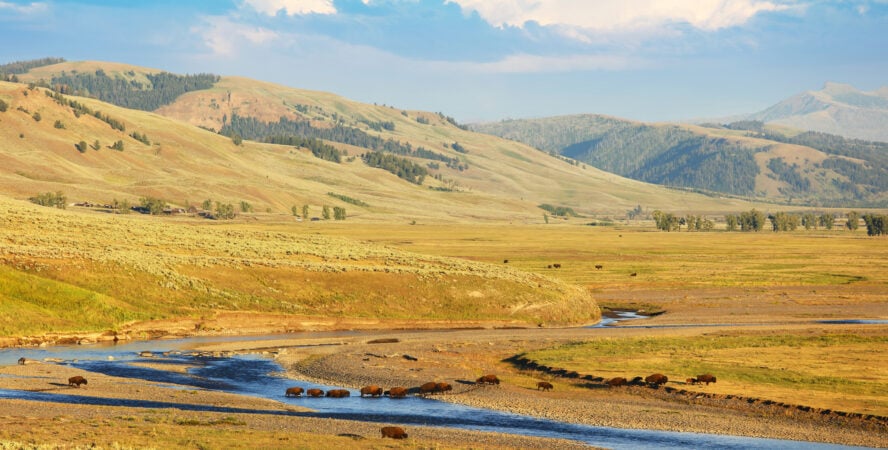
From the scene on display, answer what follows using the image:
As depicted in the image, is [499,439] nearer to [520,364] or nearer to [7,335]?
[520,364]

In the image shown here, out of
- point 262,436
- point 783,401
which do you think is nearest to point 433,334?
point 783,401

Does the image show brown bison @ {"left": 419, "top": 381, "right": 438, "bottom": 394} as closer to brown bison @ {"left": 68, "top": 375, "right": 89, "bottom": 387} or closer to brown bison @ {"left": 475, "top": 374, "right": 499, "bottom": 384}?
brown bison @ {"left": 475, "top": 374, "right": 499, "bottom": 384}

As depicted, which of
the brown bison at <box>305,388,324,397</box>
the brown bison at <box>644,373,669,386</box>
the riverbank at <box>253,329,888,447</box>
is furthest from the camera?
the brown bison at <box>644,373,669,386</box>

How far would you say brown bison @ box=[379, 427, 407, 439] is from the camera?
41406mm

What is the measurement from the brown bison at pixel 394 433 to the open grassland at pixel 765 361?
20.6m

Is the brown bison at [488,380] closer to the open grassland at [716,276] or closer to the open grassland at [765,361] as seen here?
the open grassland at [765,361]

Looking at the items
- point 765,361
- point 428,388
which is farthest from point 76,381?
point 765,361

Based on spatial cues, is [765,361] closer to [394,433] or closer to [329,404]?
[329,404]

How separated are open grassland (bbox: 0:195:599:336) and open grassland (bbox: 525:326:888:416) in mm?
22452

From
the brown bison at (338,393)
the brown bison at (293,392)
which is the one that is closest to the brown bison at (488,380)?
the brown bison at (338,393)

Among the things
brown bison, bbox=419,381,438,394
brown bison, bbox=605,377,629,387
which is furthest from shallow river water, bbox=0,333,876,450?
brown bison, bbox=605,377,629,387

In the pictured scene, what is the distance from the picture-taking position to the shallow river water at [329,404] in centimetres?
4328

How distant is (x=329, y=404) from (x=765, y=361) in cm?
2906

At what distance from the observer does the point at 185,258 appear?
9644cm
